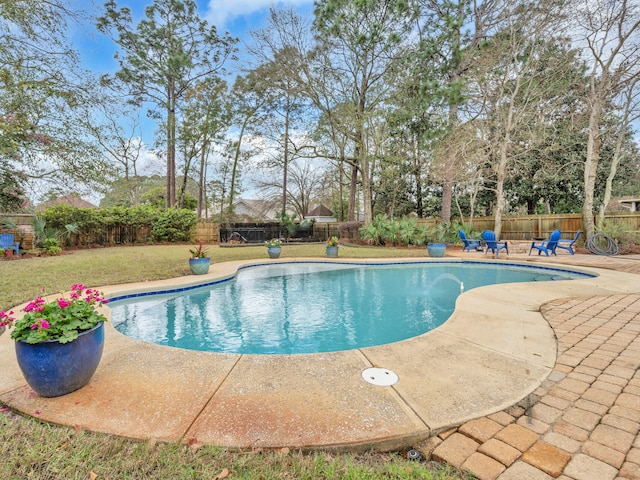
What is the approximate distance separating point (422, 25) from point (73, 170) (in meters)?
15.7

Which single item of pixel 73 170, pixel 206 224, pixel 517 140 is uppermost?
pixel 517 140

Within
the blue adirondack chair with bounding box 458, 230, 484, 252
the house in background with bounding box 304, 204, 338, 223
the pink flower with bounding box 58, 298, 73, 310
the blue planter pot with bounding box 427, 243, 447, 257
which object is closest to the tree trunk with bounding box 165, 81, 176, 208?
the blue planter pot with bounding box 427, 243, 447, 257

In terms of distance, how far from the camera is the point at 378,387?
207 centimetres

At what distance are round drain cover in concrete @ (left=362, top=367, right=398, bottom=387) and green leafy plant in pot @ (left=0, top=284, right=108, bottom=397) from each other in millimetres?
→ 1936

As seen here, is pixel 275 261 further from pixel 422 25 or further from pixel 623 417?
pixel 422 25

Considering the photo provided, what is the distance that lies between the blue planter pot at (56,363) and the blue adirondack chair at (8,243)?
1148 cm

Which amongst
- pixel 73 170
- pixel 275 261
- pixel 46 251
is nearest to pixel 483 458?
pixel 275 261

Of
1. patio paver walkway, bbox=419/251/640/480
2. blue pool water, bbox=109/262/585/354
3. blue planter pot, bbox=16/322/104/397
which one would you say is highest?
blue planter pot, bbox=16/322/104/397

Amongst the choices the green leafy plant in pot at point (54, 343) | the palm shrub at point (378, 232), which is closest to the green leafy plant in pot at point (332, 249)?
the palm shrub at point (378, 232)

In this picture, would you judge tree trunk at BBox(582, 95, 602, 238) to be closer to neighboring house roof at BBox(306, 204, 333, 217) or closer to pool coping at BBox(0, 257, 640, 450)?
pool coping at BBox(0, 257, 640, 450)

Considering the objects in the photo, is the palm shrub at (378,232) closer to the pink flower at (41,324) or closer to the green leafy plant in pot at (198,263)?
the green leafy plant in pot at (198,263)

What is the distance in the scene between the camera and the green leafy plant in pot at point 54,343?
1848mm

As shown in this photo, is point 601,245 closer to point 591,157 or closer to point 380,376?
point 591,157

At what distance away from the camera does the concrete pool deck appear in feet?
5.20
